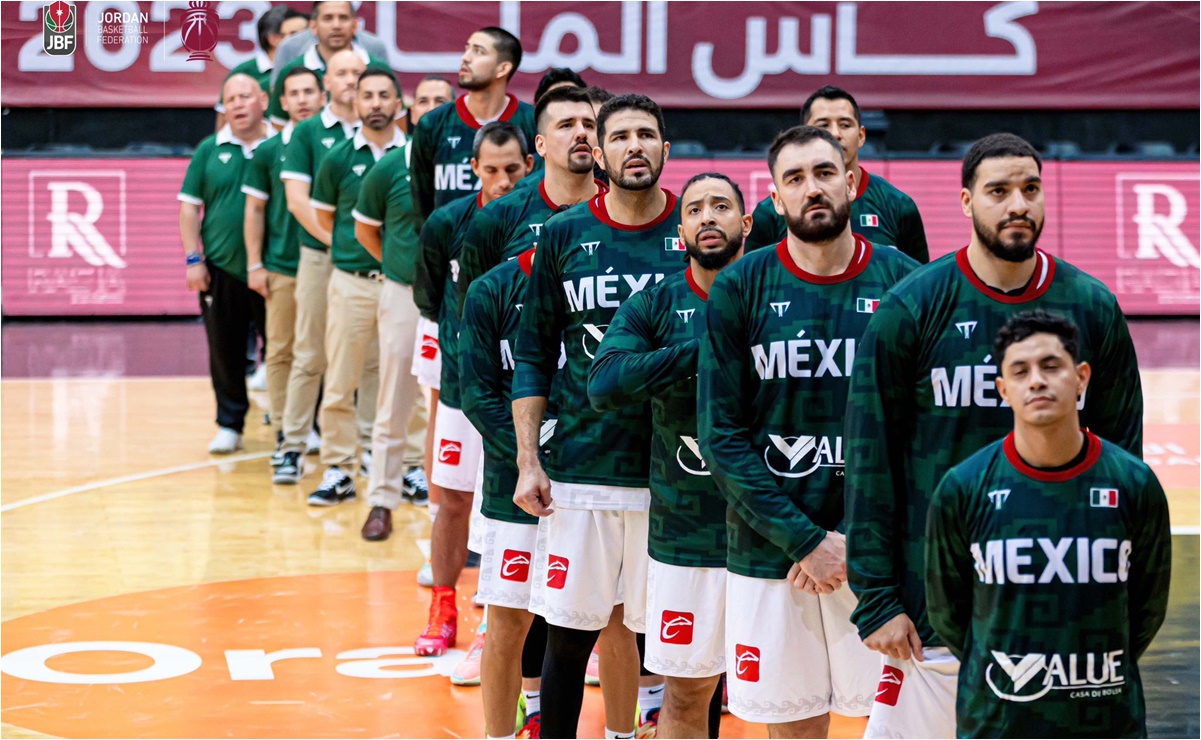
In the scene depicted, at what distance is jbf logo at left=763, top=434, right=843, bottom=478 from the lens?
431 centimetres

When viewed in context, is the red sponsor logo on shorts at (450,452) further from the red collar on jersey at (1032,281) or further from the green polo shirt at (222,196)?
the green polo shirt at (222,196)

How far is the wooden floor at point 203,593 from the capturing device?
616 centimetres

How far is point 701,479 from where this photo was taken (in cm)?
476

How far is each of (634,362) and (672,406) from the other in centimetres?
22

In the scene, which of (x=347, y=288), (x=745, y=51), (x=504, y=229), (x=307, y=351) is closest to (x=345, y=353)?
(x=347, y=288)

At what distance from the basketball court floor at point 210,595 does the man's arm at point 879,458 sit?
7.53 ft

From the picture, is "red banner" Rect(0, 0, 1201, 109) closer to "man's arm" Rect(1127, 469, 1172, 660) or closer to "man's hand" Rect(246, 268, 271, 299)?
"man's hand" Rect(246, 268, 271, 299)

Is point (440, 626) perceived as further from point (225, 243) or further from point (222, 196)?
point (222, 196)

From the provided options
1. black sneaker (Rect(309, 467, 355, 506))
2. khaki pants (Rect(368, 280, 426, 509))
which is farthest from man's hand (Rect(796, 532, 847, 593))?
black sneaker (Rect(309, 467, 355, 506))

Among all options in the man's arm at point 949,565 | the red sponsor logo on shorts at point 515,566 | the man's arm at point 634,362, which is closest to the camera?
the man's arm at point 949,565

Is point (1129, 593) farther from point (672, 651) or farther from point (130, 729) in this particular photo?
point (130, 729)

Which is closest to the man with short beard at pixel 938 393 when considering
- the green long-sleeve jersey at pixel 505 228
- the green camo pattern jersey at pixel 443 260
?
the green long-sleeve jersey at pixel 505 228

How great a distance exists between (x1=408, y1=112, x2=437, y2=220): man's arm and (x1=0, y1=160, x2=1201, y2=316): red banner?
8.65 meters

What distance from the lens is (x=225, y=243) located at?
11.2 m
